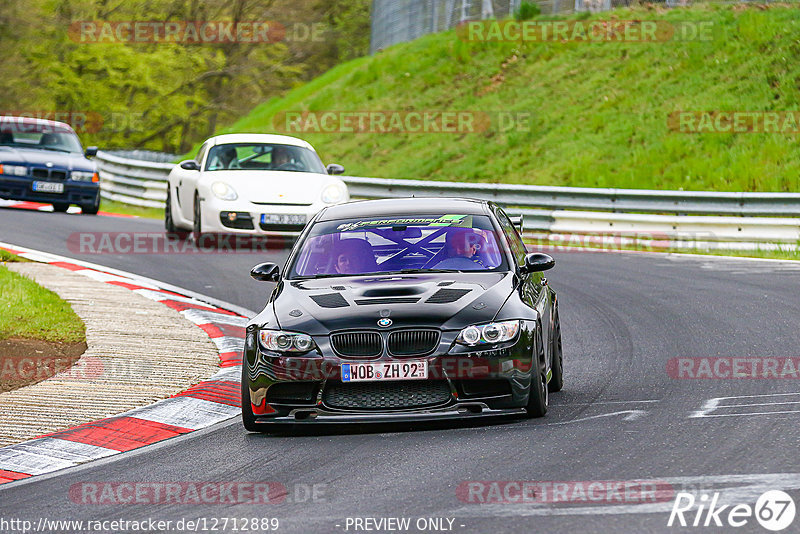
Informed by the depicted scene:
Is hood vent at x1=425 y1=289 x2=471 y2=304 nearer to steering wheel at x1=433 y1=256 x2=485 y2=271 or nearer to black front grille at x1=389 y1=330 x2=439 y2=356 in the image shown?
black front grille at x1=389 y1=330 x2=439 y2=356

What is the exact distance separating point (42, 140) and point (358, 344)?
18012 millimetres

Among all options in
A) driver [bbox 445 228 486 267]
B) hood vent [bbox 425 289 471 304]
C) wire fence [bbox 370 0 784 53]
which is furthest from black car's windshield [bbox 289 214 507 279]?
wire fence [bbox 370 0 784 53]

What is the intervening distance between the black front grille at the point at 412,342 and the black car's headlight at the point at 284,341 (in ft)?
1.57

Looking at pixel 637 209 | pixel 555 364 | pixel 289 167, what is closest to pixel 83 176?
pixel 289 167

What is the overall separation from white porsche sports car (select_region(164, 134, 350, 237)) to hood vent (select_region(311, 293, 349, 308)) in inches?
367

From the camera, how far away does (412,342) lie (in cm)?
737

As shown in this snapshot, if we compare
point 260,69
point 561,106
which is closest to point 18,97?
point 260,69

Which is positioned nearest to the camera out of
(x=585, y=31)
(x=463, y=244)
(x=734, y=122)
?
(x=463, y=244)

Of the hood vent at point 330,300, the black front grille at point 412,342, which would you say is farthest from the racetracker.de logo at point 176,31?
the black front grille at point 412,342

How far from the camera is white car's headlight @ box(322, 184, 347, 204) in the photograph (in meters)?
17.5

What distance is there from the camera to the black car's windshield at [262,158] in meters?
18.4

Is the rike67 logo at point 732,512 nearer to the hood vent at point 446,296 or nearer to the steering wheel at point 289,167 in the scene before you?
the hood vent at point 446,296

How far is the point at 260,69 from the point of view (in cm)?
5569

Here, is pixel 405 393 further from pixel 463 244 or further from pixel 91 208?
pixel 91 208
